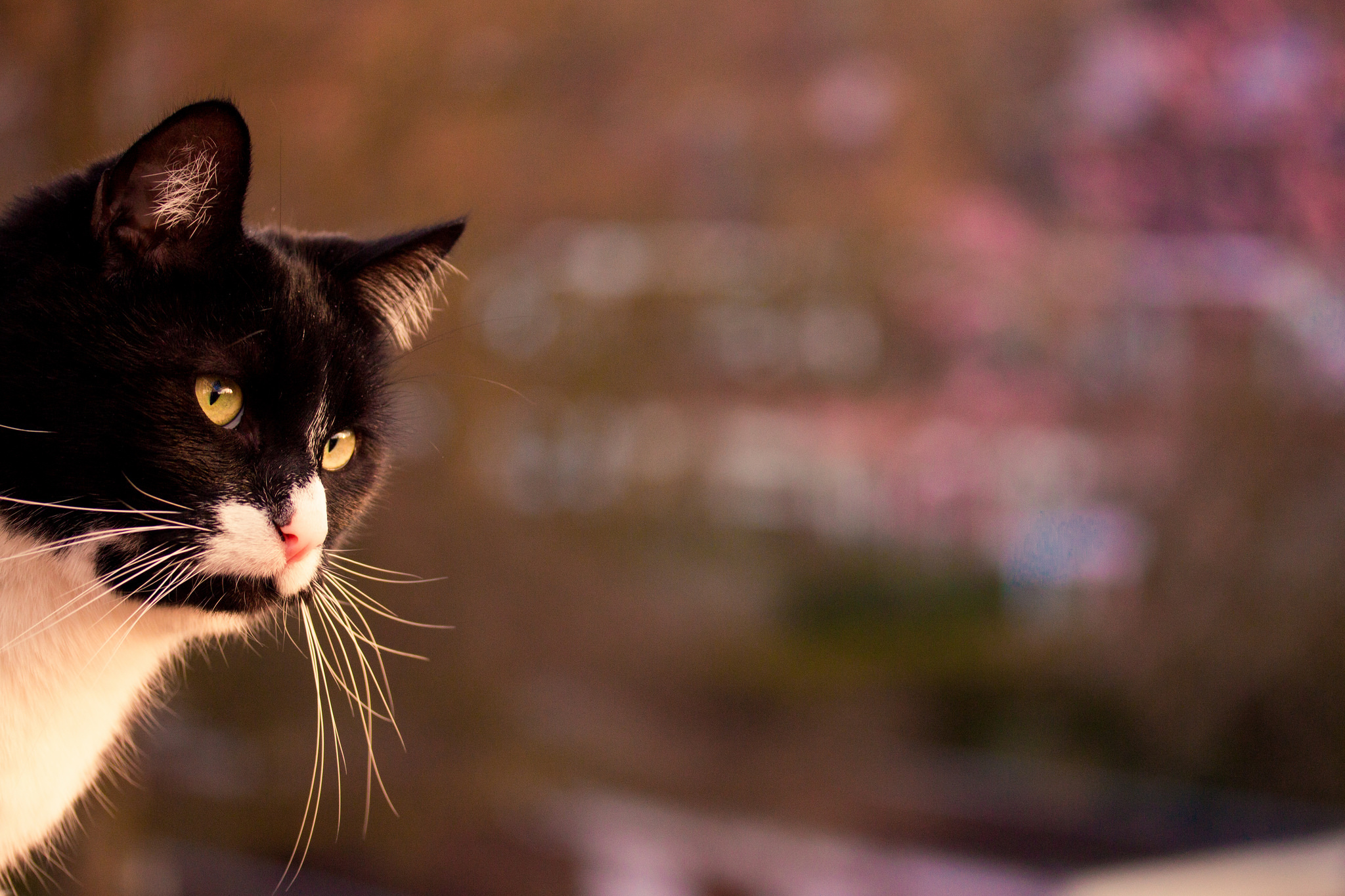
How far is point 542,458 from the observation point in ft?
11.4

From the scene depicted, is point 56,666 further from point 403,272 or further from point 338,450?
point 403,272

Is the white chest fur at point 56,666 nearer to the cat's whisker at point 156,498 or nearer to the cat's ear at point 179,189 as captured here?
the cat's whisker at point 156,498

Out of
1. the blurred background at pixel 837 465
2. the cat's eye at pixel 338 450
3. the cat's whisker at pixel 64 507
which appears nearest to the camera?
the cat's whisker at pixel 64 507

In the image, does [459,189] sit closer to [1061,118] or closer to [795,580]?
[1061,118]

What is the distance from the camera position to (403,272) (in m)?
0.83

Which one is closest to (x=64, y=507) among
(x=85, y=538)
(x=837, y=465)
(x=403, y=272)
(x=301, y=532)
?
(x=85, y=538)

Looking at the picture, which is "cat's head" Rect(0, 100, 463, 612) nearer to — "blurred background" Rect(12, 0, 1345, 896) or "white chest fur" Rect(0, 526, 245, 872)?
"white chest fur" Rect(0, 526, 245, 872)

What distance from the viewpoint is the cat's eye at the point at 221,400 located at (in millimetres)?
646

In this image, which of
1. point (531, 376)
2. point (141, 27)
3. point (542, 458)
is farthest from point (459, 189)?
point (542, 458)

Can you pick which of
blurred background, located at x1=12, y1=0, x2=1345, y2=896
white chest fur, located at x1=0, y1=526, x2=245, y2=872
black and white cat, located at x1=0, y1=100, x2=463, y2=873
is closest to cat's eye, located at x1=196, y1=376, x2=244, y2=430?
black and white cat, located at x1=0, y1=100, x2=463, y2=873

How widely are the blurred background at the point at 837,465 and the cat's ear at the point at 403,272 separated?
104 centimetres

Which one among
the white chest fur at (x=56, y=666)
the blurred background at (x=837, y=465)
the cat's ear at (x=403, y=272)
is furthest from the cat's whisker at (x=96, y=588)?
the blurred background at (x=837, y=465)

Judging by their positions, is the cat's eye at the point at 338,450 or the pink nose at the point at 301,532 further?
the cat's eye at the point at 338,450

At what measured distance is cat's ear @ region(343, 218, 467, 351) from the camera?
31.2 inches
